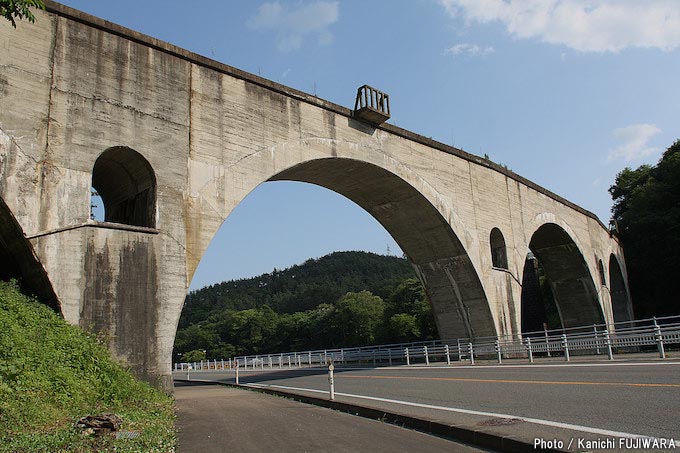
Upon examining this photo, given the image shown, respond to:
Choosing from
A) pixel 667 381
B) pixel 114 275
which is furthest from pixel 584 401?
pixel 114 275

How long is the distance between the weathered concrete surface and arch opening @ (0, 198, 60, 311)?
0.22 m

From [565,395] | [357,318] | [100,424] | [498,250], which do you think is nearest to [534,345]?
[498,250]

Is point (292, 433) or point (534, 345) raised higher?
point (534, 345)

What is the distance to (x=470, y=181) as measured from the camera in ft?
76.3

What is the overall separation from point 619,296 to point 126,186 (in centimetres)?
3662

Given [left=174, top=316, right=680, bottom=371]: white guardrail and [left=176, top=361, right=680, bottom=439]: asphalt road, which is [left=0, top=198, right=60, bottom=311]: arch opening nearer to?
[left=174, top=316, right=680, bottom=371]: white guardrail

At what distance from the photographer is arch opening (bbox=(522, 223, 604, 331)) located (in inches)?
1242

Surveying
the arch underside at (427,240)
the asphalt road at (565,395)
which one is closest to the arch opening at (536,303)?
the arch underside at (427,240)

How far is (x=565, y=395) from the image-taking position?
8.70m

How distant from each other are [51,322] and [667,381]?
10868 mm

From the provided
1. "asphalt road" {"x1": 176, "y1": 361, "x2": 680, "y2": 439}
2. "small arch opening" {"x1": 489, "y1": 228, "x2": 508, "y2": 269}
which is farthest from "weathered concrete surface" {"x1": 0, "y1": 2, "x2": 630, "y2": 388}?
"small arch opening" {"x1": 489, "y1": 228, "x2": 508, "y2": 269}

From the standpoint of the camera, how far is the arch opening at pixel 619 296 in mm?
38594

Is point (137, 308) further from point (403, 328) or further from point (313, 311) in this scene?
point (313, 311)

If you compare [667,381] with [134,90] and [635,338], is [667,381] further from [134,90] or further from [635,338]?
[134,90]
